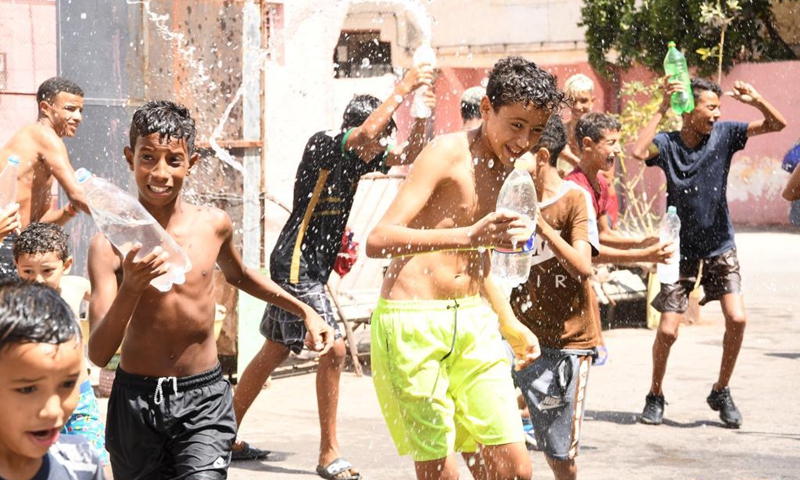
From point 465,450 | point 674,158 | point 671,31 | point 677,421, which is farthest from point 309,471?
point 671,31

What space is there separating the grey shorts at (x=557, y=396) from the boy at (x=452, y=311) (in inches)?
27.0

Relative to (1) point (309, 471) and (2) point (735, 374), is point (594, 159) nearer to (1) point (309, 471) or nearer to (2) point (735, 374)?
(1) point (309, 471)

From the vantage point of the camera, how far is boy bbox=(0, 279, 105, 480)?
2.28 metres

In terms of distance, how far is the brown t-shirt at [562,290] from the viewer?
5141mm

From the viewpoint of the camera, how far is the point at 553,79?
432cm

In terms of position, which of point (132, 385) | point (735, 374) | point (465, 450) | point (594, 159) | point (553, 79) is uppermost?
point (553, 79)

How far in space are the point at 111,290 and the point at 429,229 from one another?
1.11 meters

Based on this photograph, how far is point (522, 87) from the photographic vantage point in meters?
4.15

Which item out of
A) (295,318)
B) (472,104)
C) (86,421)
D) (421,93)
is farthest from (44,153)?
(86,421)

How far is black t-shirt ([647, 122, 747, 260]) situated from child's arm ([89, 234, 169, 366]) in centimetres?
445

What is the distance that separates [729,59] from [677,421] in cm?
1538

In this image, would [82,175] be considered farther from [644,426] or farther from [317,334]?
[644,426]

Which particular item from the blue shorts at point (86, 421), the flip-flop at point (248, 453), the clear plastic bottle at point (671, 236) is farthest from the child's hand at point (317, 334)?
the clear plastic bottle at point (671, 236)

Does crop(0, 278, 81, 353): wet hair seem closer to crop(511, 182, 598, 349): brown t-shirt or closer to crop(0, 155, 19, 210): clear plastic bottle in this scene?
crop(511, 182, 598, 349): brown t-shirt
